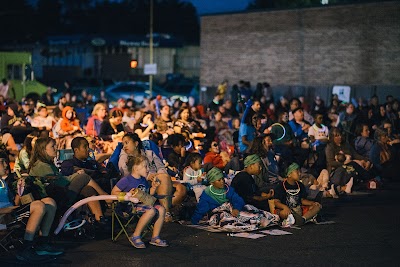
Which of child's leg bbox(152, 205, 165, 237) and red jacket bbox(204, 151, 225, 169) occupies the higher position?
red jacket bbox(204, 151, 225, 169)

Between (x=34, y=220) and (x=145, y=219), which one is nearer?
(x=34, y=220)

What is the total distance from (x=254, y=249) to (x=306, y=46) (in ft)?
88.2

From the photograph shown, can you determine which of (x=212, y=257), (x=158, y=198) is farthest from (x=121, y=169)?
(x=212, y=257)

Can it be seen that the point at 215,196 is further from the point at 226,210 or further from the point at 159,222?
the point at 159,222

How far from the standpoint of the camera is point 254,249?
11.8 meters

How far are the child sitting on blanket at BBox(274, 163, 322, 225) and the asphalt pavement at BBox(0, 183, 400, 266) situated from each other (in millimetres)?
189

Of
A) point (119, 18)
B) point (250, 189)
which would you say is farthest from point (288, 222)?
point (119, 18)

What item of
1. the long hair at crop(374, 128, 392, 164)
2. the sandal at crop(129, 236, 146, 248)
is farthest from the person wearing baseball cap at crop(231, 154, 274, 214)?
the long hair at crop(374, 128, 392, 164)

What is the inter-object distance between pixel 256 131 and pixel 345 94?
16559 millimetres

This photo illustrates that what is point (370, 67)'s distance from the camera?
115 feet

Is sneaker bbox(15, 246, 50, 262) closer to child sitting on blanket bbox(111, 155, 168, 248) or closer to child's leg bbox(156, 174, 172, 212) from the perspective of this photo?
child sitting on blanket bbox(111, 155, 168, 248)

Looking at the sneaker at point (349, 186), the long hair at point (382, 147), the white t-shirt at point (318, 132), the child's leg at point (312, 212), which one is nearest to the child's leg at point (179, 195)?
the child's leg at point (312, 212)

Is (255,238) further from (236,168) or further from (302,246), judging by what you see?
(236,168)

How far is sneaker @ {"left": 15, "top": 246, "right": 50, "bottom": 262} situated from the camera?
1063 centimetres
